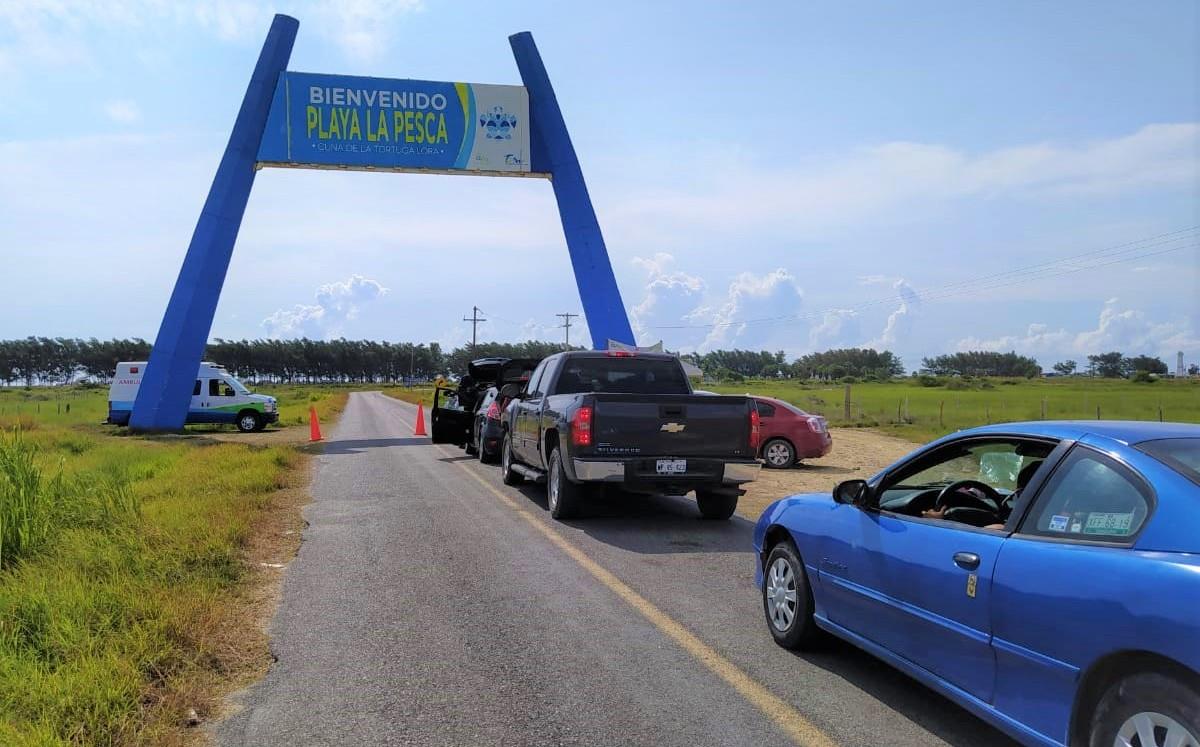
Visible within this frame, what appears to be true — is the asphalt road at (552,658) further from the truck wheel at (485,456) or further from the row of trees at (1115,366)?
the row of trees at (1115,366)

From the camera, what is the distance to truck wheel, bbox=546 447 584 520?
10156 millimetres

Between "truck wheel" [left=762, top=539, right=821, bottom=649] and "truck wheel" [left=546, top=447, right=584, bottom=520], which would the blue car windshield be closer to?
"truck wheel" [left=762, top=539, right=821, bottom=649]

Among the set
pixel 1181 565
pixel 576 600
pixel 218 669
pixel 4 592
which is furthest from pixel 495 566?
pixel 1181 565

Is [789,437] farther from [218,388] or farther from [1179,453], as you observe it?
[218,388]

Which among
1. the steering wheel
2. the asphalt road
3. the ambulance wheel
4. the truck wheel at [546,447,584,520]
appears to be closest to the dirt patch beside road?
the truck wheel at [546,447,584,520]

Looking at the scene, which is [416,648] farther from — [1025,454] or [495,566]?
[1025,454]

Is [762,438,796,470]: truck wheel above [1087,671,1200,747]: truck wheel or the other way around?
the other way around

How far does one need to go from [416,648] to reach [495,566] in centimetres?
235

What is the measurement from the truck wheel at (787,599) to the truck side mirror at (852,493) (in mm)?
588

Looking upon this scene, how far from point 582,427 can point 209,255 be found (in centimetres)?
2187

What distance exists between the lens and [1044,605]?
11.1 ft

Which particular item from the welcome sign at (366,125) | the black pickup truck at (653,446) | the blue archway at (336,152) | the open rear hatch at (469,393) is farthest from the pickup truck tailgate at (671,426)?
the welcome sign at (366,125)

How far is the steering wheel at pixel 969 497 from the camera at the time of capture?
4680 mm

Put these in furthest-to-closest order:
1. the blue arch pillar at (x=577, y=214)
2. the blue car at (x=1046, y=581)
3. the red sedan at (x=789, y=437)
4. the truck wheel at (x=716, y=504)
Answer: the blue arch pillar at (x=577, y=214) < the red sedan at (x=789, y=437) < the truck wheel at (x=716, y=504) < the blue car at (x=1046, y=581)
